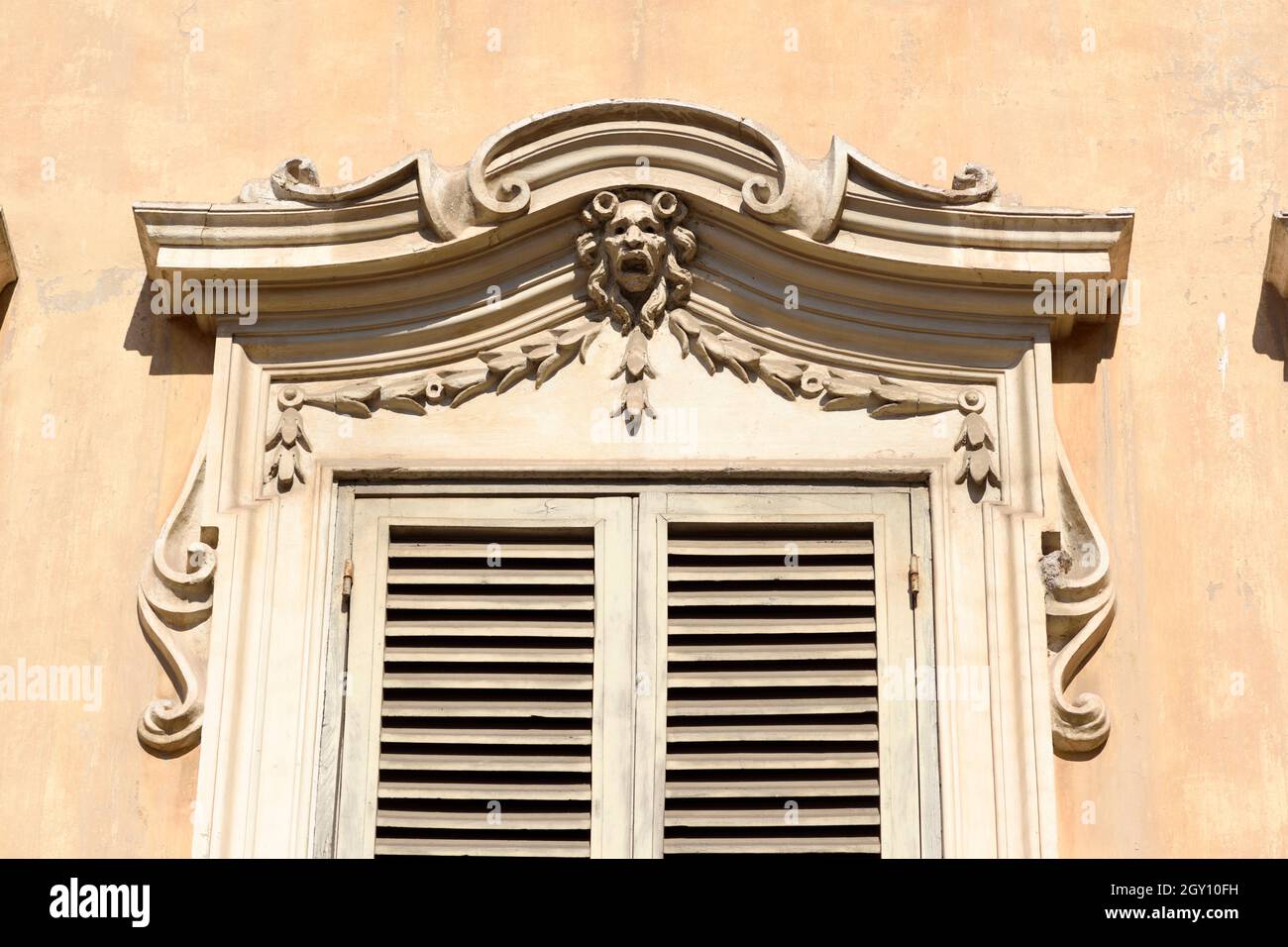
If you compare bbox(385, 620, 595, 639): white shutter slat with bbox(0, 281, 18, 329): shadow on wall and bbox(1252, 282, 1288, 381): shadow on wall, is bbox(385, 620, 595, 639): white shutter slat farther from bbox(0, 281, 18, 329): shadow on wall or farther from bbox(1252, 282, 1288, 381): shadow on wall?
bbox(1252, 282, 1288, 381): shadow on wall

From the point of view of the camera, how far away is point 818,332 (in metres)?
6.97

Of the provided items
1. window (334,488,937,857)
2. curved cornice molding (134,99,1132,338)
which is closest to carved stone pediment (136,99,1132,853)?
curved cornice molding (134,99,1132,338)

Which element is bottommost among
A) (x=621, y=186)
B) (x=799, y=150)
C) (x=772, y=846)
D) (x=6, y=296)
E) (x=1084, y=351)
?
(x=772, y=846)

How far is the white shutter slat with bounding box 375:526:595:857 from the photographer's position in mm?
6398

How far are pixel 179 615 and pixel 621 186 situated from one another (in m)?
1.60

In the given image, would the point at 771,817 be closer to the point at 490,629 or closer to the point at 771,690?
the point at 771,690

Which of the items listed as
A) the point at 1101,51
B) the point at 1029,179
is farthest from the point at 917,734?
the point at 1101,51

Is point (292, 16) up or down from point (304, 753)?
up

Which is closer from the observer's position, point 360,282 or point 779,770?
point 779,770

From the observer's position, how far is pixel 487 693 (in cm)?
656

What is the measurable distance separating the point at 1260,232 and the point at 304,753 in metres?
2.94

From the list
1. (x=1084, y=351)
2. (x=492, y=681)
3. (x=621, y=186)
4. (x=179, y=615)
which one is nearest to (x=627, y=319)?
(x=621, y=186)
